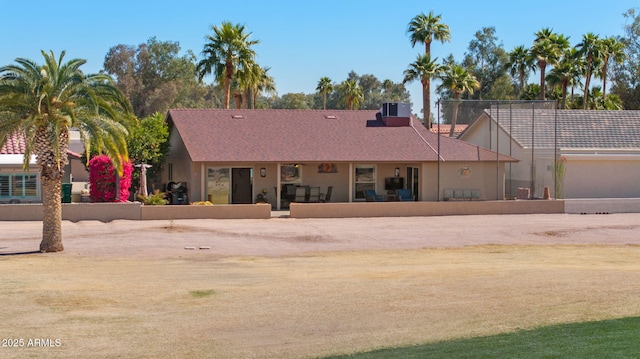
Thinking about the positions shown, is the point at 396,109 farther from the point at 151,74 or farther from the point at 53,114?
the point at 151,74

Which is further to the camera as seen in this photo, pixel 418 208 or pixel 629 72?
pixel 629 72

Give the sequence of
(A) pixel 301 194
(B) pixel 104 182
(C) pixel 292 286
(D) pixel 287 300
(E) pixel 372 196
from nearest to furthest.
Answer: (D) pixel 287 300
(C) pixel 292 286
(B) pixel 104 182
(A) pixel 301 194
(E) pixel 372 196

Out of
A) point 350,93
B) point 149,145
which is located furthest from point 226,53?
point 350,93

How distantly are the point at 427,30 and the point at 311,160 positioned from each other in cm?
3568

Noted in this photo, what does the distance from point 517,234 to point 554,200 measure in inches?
353

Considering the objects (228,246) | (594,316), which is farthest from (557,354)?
(228,246)

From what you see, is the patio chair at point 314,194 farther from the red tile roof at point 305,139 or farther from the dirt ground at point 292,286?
the dirt ground at point 292,286

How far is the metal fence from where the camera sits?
40781 mm

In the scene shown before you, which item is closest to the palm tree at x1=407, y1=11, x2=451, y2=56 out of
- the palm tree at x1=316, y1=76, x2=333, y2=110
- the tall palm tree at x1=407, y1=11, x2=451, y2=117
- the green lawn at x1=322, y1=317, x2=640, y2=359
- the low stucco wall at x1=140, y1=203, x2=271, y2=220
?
the tall palm tree at x1=407, y1=11, x2=451, y2=117

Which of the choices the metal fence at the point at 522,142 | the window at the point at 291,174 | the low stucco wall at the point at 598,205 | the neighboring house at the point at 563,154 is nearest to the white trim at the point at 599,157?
the neighboring house at the point at 563,154

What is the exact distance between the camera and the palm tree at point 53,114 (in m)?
24.8

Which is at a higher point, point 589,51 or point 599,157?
point 589,51

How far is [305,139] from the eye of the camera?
41375mm

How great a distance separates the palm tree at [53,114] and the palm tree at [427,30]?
157 ft
